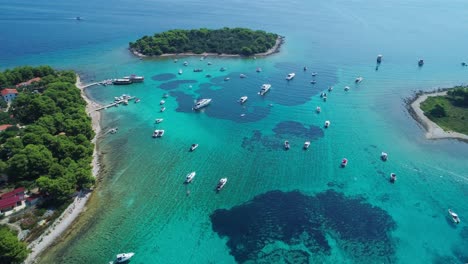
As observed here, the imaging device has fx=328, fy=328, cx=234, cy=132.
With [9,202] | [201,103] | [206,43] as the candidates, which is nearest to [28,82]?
[201,103]

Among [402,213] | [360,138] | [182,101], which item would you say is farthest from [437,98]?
[182,101]

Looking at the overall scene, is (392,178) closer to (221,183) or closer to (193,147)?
(221,183)

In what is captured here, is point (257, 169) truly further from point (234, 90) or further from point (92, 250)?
point (234, 90)

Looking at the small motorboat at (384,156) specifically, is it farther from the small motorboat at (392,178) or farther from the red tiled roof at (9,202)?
the red tiled roof at (9,202)

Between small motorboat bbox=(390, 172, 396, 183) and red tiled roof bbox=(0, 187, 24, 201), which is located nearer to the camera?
red tiled roof bbox=(0, 187, 24, 201)

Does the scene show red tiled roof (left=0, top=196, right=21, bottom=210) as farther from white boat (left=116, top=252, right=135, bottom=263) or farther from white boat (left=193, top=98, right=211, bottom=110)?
white boat (left=193, top=98, right=211, bottom=110)

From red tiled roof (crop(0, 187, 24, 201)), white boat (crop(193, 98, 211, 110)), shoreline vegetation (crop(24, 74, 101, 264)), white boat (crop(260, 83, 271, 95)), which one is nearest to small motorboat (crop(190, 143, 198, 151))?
Result: white boat (crop(193, 98, 211, 110))
